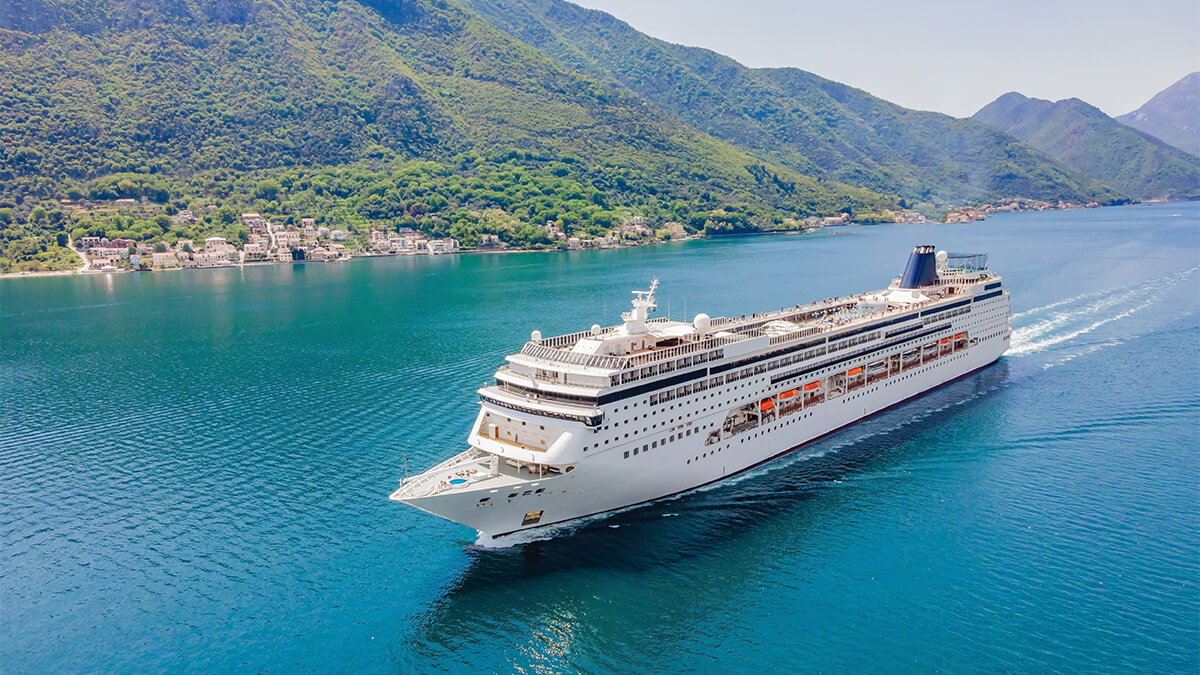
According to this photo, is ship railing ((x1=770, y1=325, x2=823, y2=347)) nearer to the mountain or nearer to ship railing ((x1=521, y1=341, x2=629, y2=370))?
ship railing ((x1=521, y1=341, x2=629, y2=370))

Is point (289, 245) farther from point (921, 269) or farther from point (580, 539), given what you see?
point (580, 539)

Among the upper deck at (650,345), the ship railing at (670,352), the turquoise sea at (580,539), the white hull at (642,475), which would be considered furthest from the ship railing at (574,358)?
the turquoise sea at (580,539)

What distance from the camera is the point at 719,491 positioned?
28.8 m

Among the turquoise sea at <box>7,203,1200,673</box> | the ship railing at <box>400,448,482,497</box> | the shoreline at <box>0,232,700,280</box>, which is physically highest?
the shoreline at <box>0,232,700,280</box>

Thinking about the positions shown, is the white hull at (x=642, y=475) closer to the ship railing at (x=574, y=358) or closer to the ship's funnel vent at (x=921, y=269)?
the ship railing at (x=574, y=358)

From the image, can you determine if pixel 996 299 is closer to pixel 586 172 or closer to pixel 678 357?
pixel 678 357

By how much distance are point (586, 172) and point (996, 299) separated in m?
142

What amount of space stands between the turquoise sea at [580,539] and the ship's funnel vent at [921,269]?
7.25m

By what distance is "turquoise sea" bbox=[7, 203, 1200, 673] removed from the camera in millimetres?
20047

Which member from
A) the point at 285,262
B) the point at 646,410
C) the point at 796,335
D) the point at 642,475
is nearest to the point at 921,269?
the point at 796,335

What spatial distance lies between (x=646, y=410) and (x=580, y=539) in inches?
203

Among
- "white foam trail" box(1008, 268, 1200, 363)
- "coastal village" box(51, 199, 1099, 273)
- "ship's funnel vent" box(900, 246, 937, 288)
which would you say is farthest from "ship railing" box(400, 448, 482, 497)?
"coastal village" box(51, 199, 1099, 273)

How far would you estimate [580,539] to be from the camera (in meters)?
25.0

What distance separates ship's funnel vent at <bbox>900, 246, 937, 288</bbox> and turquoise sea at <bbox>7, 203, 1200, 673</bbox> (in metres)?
7.25
